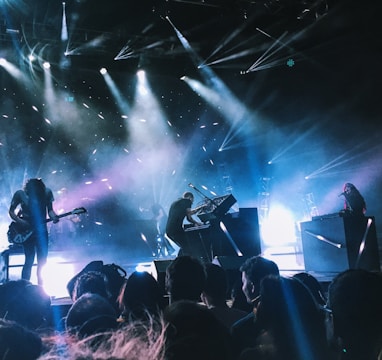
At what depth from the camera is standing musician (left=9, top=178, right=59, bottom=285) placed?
17.2 feet

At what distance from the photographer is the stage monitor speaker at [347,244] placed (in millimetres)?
5758

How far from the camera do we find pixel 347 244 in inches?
227

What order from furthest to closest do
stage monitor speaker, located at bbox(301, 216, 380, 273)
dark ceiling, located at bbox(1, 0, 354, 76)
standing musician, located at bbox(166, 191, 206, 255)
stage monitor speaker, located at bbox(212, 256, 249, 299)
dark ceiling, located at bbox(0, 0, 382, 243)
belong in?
1. dark ceiling, located at bbox(0, 0, 382, 243)
2. dark ceiling, located at bbox(1, 0, 354, 76)
3. standing musician, located at bbox(166, 191, 206, 255)
4. stage monitor speaker, located at bbox(301, 216, 380, 273)
5. stage monitor speaker, located at bbox(212, 256, 249, 299)

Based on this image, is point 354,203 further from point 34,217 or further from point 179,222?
point 34,217

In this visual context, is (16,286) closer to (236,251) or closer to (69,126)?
(236,251)

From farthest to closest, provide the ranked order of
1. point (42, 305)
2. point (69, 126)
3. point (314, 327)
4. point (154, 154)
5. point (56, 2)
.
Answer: point (154, 154), point (69, 126), point (56, 2), point (42, 305), point (314, 327)

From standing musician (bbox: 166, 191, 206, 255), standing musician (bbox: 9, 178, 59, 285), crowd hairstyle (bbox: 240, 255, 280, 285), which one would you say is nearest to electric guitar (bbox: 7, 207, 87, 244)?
standing musician (bbox: 9, 178, 59, 285)

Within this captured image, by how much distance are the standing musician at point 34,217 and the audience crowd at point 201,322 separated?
285 centimetres

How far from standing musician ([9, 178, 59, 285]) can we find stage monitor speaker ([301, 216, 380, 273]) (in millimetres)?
4237

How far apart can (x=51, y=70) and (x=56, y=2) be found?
334 cm

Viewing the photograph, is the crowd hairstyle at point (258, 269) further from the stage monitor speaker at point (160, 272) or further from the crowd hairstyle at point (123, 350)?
the stage monitor speaker at point (160, 272)

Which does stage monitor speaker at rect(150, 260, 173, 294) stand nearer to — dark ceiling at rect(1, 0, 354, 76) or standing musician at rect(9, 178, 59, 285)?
standing musician at rect(9, 178, 59, 285)

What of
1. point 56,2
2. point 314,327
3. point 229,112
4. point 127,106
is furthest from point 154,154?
point 314,327

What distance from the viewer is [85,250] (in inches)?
386
